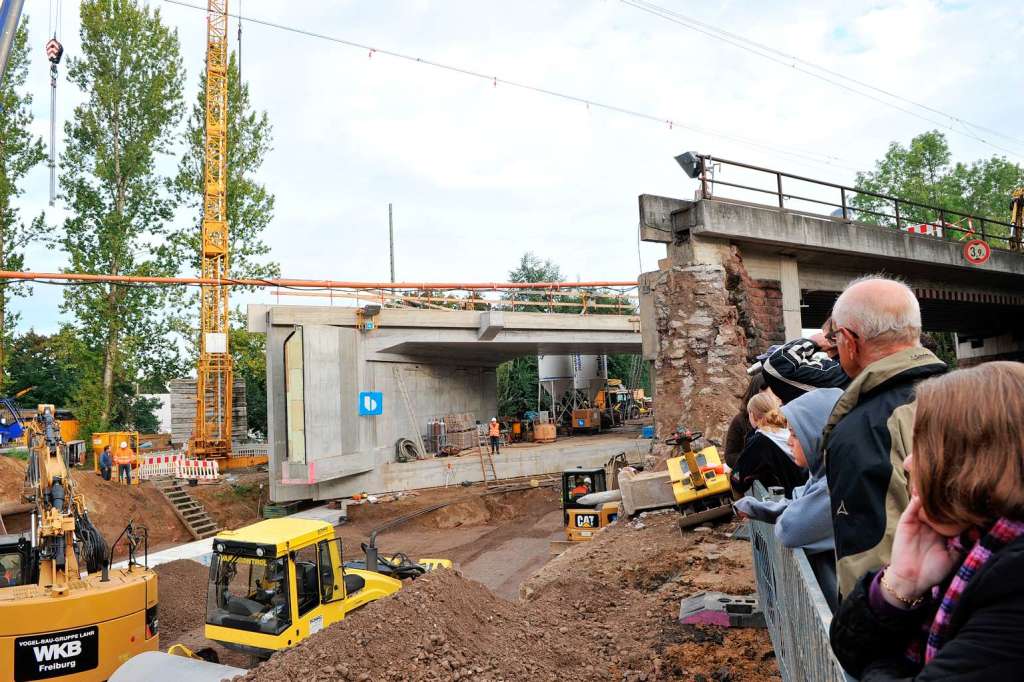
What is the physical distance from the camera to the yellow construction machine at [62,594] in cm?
785

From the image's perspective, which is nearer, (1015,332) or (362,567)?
(362,567)

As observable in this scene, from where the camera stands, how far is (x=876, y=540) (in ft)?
7.21

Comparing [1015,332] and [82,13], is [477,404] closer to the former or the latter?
[1015,332]

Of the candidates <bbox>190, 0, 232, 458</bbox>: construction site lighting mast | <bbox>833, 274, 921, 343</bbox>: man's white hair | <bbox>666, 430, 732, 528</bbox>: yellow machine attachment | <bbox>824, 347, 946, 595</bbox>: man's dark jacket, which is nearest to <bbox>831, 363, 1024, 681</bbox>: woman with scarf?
<bbox>824, 347, 946, 595</bbox>: man's dark jacket

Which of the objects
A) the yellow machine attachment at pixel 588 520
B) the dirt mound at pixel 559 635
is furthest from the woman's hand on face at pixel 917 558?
the yellow machine attachment at pixel 588 520

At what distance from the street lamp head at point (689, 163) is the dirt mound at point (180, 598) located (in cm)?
1085

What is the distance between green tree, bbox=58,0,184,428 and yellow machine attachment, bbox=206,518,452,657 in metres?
28.4

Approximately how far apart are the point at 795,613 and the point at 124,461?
80.0 feet

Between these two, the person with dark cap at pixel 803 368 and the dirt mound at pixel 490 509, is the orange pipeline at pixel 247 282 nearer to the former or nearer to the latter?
the dirt mound at pixel 490 509

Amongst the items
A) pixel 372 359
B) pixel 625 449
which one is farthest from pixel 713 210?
pixel 625 449

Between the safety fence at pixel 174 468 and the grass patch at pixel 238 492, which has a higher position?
the safety fence at pixel 174 468

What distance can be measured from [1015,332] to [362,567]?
26737 mm

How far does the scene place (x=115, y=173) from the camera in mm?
33844

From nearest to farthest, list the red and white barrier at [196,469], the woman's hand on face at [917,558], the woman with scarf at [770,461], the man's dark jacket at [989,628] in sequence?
the man's dark jacket at [989,628], the woman's hand on face at [917,558], the woman with scarf at [770,461], the red and white barrier at [196,469]
